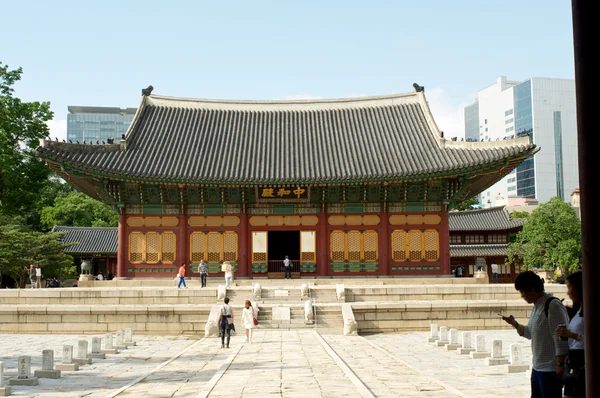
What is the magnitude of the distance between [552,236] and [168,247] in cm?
3075

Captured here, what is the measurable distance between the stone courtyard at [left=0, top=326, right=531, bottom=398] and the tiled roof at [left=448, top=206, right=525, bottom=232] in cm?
3755

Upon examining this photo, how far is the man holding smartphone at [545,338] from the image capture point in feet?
22.8

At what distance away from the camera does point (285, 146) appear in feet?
122

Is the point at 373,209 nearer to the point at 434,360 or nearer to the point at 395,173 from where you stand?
the point at 395,173

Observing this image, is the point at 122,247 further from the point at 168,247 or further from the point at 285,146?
the point at 285,146

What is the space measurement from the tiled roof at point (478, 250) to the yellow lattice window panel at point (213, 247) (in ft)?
94.9


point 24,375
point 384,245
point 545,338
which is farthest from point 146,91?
point 545,338

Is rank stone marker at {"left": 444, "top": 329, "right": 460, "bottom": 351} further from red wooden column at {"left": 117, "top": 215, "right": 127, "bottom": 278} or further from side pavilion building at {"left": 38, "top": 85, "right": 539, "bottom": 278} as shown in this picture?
red wooden column at {"left": 117, "top": 215, "right": 127, "bottom": 278}

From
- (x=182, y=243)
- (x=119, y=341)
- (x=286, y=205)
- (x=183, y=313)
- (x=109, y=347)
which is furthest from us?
(x=286, y=205)

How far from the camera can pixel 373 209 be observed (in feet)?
112

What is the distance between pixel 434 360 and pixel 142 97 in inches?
1159

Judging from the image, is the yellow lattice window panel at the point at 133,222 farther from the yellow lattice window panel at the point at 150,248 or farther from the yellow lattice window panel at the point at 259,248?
the yellow lattice window panel at the point at 259,248

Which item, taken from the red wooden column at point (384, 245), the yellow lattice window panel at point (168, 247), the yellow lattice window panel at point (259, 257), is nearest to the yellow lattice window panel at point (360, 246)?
the red wooden column at point (384, 245)

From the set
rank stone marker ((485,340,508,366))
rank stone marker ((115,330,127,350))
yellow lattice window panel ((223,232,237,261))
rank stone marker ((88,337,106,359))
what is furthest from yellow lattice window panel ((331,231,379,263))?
rank stone marker ((485,340,508,366))
